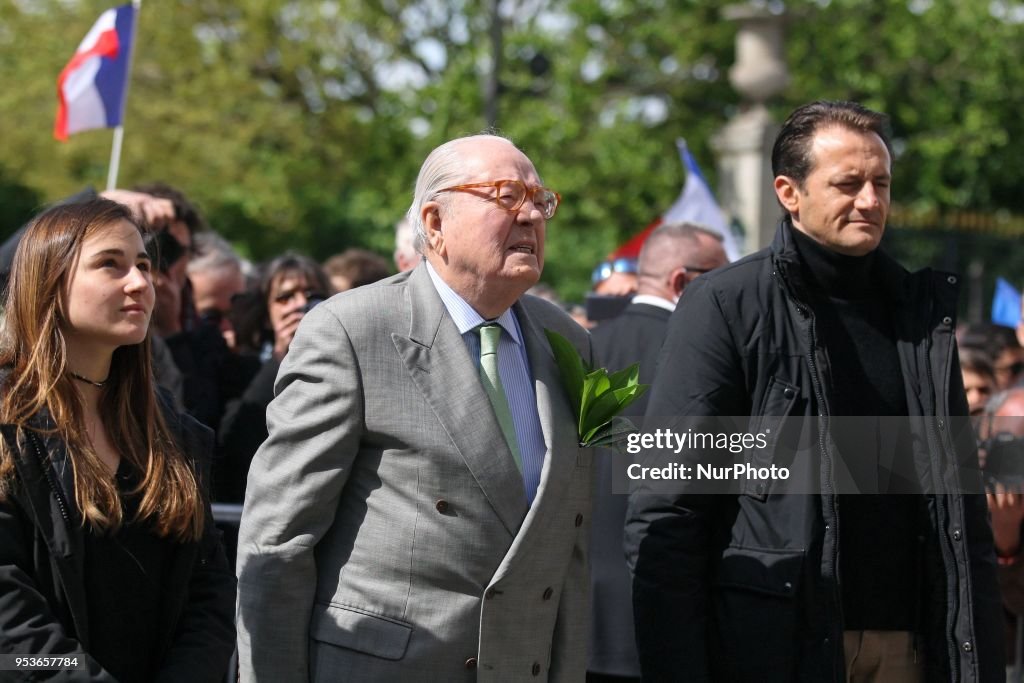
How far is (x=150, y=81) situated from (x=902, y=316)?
1889 cm

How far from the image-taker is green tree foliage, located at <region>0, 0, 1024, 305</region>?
754 inches

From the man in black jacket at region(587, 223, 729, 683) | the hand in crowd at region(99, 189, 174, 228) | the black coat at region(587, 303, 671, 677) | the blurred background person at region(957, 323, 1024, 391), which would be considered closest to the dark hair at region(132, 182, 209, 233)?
the hand in crowd at region(99, 189, 174, 228)

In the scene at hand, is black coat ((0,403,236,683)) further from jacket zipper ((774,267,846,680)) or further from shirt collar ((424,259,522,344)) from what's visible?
jacket zipper ((774,267,846,680))

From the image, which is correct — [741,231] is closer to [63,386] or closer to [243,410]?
[243,410]

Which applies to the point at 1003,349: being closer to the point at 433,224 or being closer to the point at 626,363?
the point at 626,363

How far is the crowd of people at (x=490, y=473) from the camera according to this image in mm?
2957

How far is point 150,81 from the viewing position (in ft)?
68.3

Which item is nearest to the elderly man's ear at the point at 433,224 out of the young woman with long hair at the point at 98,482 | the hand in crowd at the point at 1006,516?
the young woman with long hair at the point at 98,482

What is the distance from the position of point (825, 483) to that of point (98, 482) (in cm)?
179

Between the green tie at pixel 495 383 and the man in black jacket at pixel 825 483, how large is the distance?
0.57 metres

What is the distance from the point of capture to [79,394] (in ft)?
10.3

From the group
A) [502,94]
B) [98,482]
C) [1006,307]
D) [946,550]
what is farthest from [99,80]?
[502,94]

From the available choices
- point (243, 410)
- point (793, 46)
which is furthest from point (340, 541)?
point (793, 46)
